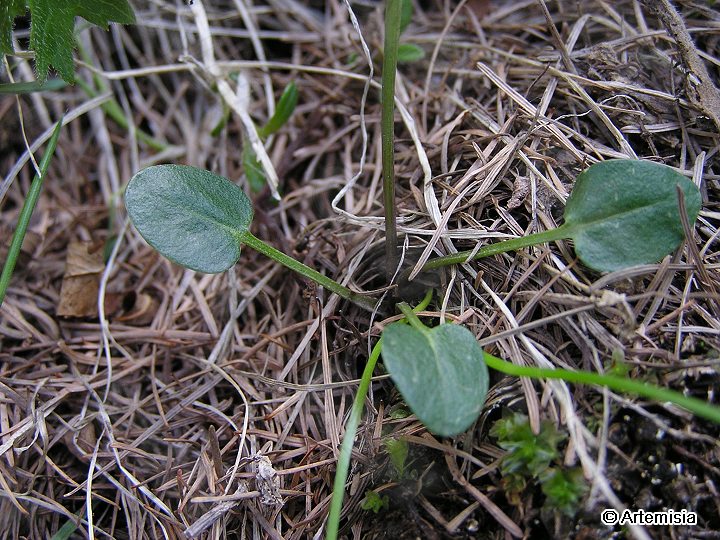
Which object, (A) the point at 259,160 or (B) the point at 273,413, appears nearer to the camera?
A: (B) the point at 273,413

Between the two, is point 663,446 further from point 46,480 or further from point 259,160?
point 46,480

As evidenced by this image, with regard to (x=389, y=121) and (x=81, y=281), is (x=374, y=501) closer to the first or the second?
(x=389, y=121)

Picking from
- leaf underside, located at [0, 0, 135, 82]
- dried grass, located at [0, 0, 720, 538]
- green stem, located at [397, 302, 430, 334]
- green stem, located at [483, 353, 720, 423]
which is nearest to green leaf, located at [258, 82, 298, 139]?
dried grass, located at [0, 0, 720, 538]

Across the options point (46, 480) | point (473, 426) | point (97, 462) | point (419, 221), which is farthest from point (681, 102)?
point (46, 480)

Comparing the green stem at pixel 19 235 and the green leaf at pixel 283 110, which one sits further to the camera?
the green leaf at pixel 283 110

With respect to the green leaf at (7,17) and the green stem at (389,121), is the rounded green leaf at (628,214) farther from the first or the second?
the green leaf at (7,17)

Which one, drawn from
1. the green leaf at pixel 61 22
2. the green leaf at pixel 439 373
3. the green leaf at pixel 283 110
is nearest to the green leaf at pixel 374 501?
the green leaf at pixel 439 373

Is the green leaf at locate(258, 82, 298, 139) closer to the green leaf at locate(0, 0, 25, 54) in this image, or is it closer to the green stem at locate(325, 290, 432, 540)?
the green leaf at locate(0, 0, 25, 54)
